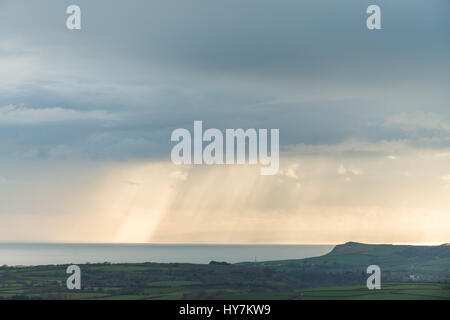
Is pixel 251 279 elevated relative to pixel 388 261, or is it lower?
lower

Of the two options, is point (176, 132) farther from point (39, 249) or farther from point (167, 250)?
point (39, 249)

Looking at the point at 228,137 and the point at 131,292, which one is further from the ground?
the point at 228,137

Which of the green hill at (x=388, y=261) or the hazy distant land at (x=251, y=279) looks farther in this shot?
the green hill at (x=388, y=261)

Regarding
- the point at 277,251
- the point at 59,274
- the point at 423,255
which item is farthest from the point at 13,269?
the point at 423,255

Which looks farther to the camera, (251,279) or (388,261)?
(388,261)

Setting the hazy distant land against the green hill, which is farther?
the green hill
